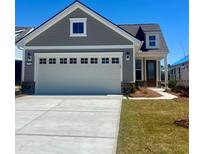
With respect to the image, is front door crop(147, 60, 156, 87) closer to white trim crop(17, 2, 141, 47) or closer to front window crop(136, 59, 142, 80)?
front window crop(136, 59, 142, 80)

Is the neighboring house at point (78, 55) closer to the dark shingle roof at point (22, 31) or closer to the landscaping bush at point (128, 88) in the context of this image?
the landscaping bush at point (128, 88)

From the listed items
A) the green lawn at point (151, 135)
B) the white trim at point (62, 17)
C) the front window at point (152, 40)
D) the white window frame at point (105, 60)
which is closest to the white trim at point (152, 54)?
the front window at point (152, 40)

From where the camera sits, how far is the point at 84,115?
27.5 feet

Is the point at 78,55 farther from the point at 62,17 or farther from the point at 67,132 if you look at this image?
the point at 67,132

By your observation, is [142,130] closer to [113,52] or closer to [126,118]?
Result: [126,118]

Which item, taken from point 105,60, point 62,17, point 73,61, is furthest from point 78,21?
point 105,60

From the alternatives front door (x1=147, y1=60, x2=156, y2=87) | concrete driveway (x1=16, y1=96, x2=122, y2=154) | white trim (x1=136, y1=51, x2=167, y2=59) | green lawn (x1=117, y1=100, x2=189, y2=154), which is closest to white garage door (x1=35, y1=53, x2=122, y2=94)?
white trim (x1=136, y1=51, x2=167, y2=59)

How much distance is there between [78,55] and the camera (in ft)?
54.4

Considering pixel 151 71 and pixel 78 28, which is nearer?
pixel 78 28

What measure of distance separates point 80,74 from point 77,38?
268 centimetres

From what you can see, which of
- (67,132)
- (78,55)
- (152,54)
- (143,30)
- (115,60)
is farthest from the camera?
(143,30)

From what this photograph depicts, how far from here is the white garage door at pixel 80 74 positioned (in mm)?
16453

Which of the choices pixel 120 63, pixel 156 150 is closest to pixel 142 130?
pixel 156 150
